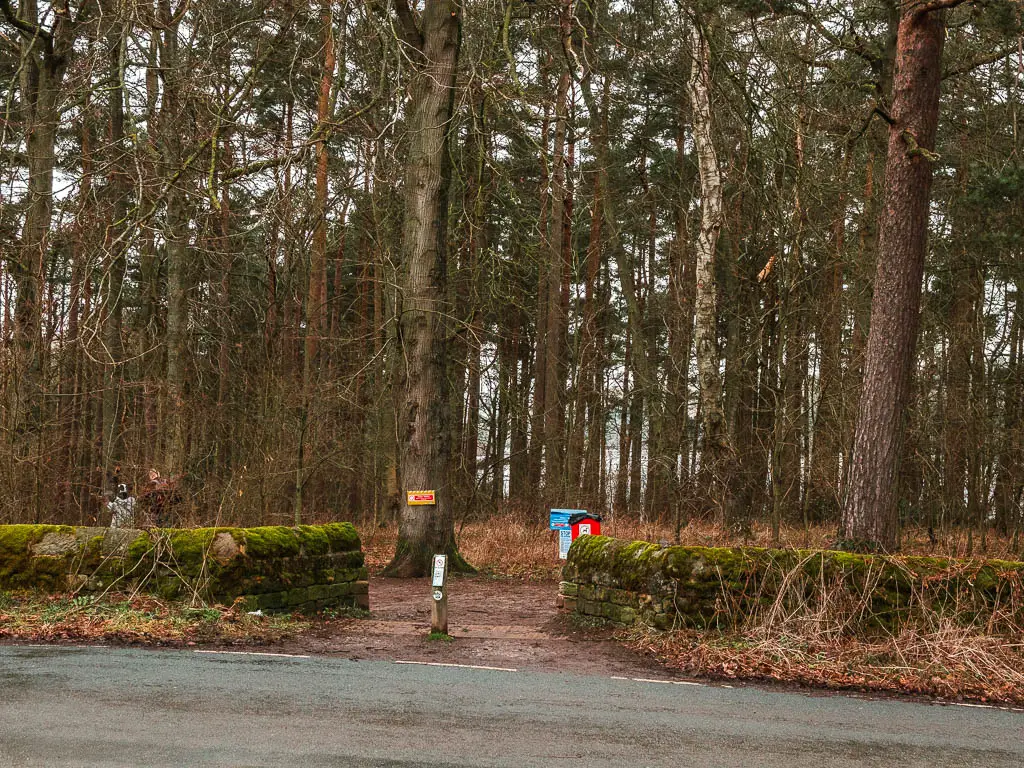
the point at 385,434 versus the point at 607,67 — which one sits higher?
the point at 607,67

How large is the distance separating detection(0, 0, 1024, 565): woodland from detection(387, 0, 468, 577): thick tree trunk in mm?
58

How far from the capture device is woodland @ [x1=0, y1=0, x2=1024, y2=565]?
12.2 metres

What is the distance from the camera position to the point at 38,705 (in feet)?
21.1

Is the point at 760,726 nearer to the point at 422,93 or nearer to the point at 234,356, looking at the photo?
the point at 422,93

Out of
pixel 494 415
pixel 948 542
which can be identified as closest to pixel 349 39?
pixel 948 542

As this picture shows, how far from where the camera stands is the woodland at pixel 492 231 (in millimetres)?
12188

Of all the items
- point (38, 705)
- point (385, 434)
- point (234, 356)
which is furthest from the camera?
point (234, 356)

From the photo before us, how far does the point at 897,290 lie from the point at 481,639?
6.51 metres

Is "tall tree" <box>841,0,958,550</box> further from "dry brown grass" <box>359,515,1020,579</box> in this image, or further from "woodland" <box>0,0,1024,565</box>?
"dry brown grass" <box>359,515,1020,579</box>

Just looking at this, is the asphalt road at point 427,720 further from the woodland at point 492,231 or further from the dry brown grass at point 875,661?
the woodland at point 492,231

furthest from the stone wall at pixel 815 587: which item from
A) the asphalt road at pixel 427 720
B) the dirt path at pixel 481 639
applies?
the asphalt road at pixel 427 720

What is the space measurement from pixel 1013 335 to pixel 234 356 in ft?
73.5

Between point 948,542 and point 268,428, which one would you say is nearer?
point 948,542

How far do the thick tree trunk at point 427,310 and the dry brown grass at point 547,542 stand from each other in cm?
169
